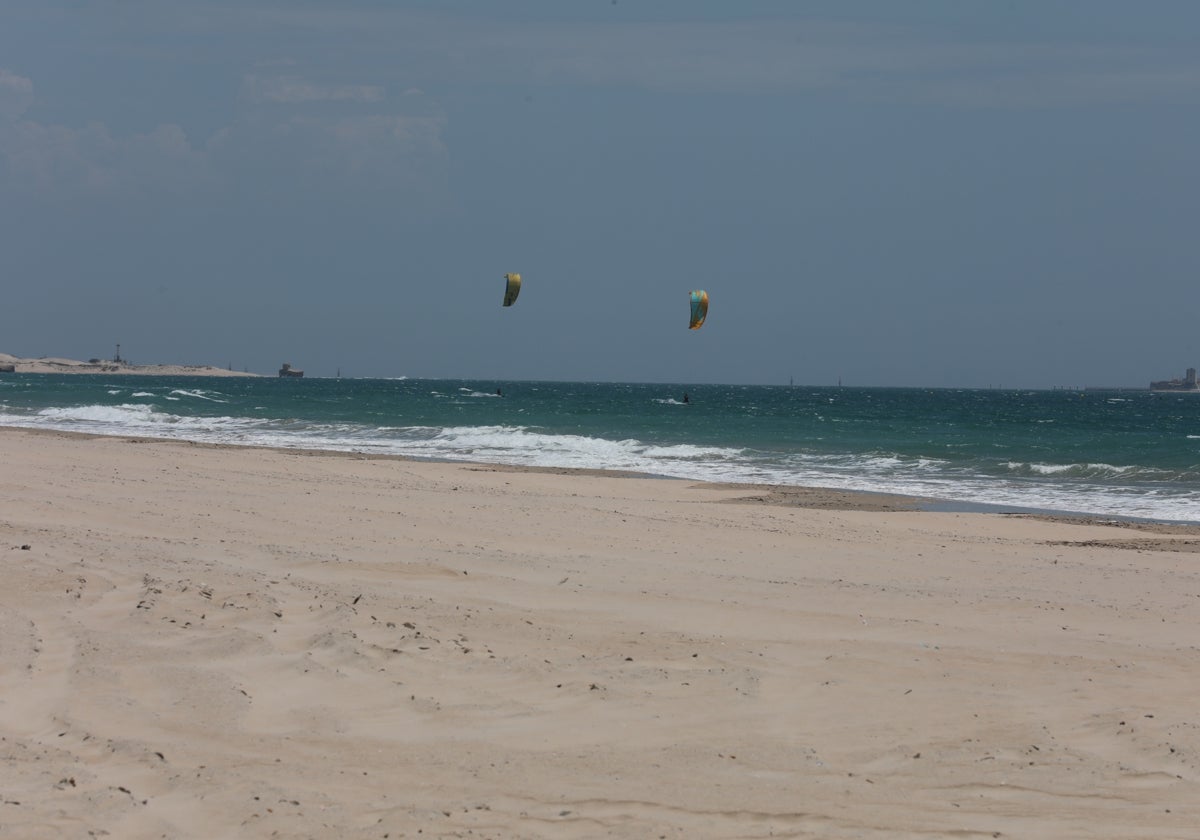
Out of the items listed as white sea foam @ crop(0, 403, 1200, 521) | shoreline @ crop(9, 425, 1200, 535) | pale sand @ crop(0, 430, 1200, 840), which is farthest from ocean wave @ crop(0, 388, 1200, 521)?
pale sand @ crop(0, 430, 1200, 840)

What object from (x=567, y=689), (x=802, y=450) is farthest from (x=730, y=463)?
(x=567, y=689)

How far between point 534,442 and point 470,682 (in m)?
26.6

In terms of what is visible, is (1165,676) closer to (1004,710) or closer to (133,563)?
(1004,710)

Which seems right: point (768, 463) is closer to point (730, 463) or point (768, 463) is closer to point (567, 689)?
point (730, 463)

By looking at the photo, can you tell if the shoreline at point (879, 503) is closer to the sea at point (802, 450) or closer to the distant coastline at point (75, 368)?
the sea at point (802, 450)

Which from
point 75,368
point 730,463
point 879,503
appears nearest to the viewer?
point 879,503

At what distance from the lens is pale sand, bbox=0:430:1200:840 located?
12.4 feet

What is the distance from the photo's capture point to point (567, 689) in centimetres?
511

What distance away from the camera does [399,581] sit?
24.9 ft

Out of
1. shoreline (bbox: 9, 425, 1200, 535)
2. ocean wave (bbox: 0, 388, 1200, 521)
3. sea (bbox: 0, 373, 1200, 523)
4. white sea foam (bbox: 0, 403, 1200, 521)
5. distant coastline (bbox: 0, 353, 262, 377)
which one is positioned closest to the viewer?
shoreline (bbox: 9, 425, 1200, 535)

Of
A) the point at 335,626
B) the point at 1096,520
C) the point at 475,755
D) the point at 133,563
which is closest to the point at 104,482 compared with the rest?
the point at 133,563

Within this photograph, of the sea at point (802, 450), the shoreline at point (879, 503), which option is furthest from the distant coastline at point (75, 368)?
the shoreline at point (879, 503)

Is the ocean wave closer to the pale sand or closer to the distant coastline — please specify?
the pale sand

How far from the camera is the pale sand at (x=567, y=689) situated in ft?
12.4
